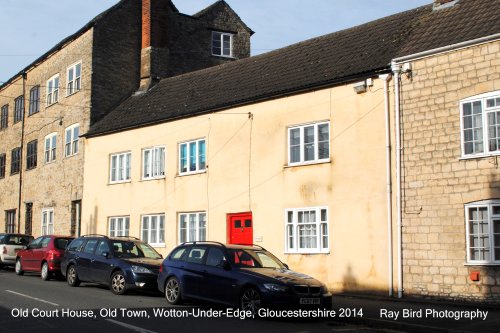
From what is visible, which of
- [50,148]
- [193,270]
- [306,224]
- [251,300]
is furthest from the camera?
[50,148]

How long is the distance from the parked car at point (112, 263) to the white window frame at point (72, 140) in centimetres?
1107

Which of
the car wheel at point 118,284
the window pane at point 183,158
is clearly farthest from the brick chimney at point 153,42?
the car wheel at point 118,284

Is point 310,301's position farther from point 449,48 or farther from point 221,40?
point 221,40

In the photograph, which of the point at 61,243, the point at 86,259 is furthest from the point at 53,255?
the point at 86,259

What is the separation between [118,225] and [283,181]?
9.44m

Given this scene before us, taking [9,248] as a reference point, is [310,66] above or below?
above

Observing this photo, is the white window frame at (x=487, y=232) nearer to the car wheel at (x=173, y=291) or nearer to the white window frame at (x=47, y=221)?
the car wheel at (x=173, y=291)

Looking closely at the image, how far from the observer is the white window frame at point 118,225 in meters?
24.7

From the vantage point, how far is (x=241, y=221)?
2000 cm

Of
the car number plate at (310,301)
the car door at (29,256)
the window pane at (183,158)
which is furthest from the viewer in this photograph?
the window pane at (183,158)

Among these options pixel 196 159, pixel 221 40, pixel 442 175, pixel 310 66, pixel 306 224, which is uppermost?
pixel 221 40

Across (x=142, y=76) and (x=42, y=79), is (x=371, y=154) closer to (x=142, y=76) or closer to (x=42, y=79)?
(x=142, y=76)

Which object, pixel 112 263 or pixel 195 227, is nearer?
pixel 112 263

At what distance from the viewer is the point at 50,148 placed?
104 feet
